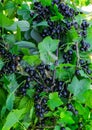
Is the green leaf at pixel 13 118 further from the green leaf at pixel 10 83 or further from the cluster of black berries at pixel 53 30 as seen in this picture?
the cluster of black berries at pixel 53 30

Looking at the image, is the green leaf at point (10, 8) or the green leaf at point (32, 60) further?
the green leaf at point (10, 8)

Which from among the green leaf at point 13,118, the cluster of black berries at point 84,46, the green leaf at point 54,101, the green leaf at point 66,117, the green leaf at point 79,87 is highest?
the cluster of black berries at point 84,46

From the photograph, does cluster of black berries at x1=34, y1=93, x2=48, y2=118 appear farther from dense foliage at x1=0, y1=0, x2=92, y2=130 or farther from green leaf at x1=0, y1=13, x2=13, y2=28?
green leaf at x1=0, y1=13, x2=13, y2=28

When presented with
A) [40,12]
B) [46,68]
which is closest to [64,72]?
[46,68]

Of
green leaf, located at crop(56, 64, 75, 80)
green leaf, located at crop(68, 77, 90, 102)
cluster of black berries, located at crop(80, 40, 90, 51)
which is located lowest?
green leaf, located at crop(68, 77, 90, 102)

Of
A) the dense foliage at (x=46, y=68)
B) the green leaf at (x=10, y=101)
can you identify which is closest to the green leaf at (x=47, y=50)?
→ the dense foliage at (x=46, y=68)

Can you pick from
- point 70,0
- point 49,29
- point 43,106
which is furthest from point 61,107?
point 70,0

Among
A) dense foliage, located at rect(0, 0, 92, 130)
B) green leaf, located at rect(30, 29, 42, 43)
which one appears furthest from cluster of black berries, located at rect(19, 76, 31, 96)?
green leaf, located at rect(30, 29, 42, 43)

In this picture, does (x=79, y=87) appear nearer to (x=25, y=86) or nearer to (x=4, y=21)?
(x=25, y=86)
